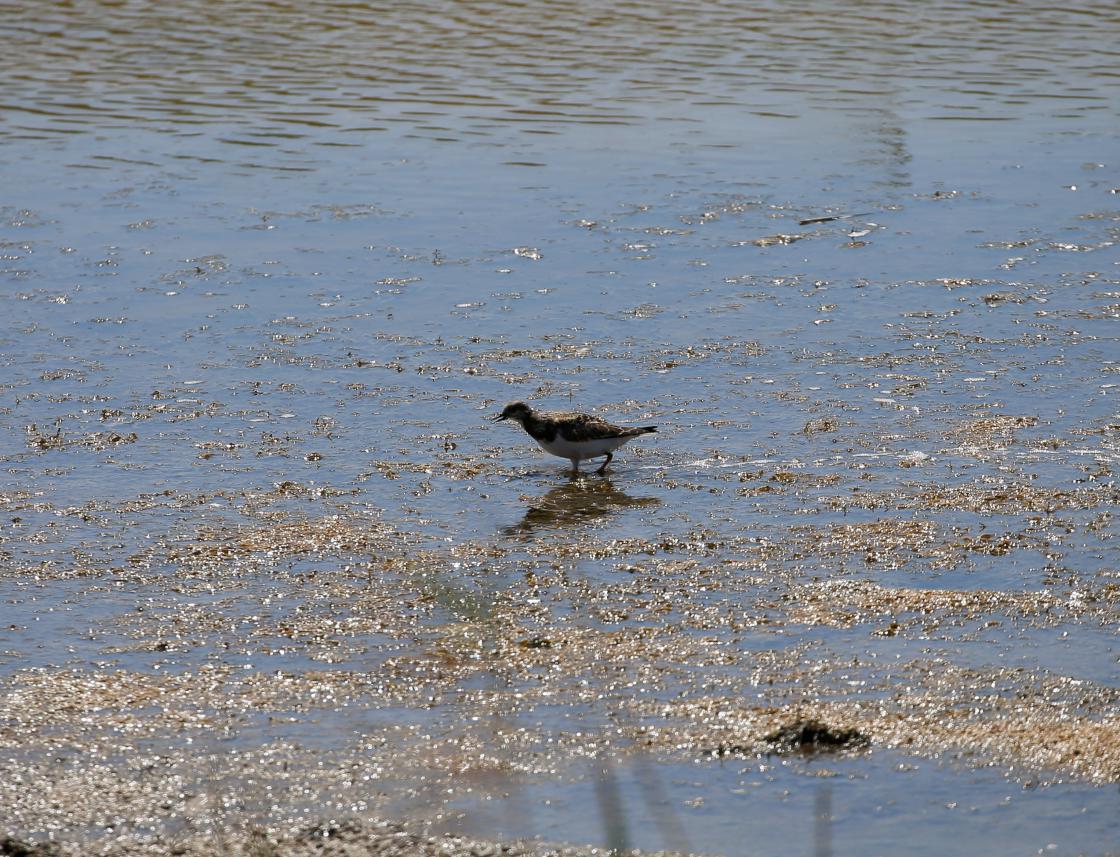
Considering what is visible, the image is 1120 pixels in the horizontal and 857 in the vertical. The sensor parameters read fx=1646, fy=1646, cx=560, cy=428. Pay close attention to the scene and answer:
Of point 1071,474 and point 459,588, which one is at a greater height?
point 459,588

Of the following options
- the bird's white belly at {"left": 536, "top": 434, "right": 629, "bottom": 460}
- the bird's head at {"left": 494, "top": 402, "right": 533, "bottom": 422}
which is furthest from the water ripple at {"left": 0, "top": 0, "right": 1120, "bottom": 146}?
the bird's white belly at {"left": 536, "top": 434, "right": 629, "bottom": 460}

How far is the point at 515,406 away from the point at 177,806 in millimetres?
4572

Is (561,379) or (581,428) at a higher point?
(581,428)

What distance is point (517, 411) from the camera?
9602 mm

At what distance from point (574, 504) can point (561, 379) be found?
206 cm

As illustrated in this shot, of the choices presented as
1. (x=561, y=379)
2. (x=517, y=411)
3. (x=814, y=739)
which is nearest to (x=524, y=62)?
(x=561, y=379)

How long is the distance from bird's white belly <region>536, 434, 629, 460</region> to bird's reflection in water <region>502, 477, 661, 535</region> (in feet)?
0.52

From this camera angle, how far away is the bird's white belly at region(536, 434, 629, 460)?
30.2 feet

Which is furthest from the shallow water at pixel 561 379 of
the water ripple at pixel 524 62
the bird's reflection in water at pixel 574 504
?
the water ripple at pixel 524 62

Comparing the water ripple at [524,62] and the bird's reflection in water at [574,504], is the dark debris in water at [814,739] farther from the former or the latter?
the water ripple at [524,62]

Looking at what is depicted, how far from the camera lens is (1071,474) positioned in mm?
8805

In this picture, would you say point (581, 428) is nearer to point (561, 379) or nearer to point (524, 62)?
point (561, 379)

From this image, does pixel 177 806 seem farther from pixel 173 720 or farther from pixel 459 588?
pixel 459 588

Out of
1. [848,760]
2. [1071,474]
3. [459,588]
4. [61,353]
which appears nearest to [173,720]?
[848,760]
